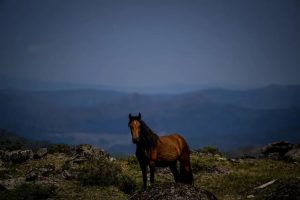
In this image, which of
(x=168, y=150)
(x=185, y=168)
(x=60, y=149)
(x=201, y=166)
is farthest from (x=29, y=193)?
(x=60, y=149)

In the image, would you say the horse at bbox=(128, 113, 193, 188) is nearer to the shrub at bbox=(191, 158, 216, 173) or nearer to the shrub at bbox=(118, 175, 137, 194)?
the shrub at bbox=(118, 175, 137, 194)

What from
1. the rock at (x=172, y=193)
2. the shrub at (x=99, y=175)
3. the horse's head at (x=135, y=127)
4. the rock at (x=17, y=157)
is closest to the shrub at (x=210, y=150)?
the shrub at (x=99, y=175)

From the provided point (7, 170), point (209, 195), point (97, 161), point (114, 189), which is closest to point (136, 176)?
point (97, 161)

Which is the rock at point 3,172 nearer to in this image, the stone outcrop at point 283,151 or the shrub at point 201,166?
the shrub at point 201,166

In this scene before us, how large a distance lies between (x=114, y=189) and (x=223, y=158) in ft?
48.9

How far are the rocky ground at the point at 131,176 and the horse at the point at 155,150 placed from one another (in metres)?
1.45

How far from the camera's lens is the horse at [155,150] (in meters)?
18.1

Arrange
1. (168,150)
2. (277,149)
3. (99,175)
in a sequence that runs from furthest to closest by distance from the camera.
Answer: (277,149)
(99,175)
(168,150)

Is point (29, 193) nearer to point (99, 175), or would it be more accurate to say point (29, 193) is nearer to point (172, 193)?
point (99, 175)

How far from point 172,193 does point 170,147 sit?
465cm

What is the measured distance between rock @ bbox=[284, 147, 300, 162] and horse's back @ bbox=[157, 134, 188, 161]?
61.3 feet

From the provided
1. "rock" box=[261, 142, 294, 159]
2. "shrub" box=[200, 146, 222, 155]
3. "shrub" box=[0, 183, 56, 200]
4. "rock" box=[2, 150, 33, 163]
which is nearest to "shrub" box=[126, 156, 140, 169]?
"shrub" box=[200, 146, 222, 155]

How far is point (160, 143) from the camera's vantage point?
19.5 meters

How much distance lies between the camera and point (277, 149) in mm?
41719
